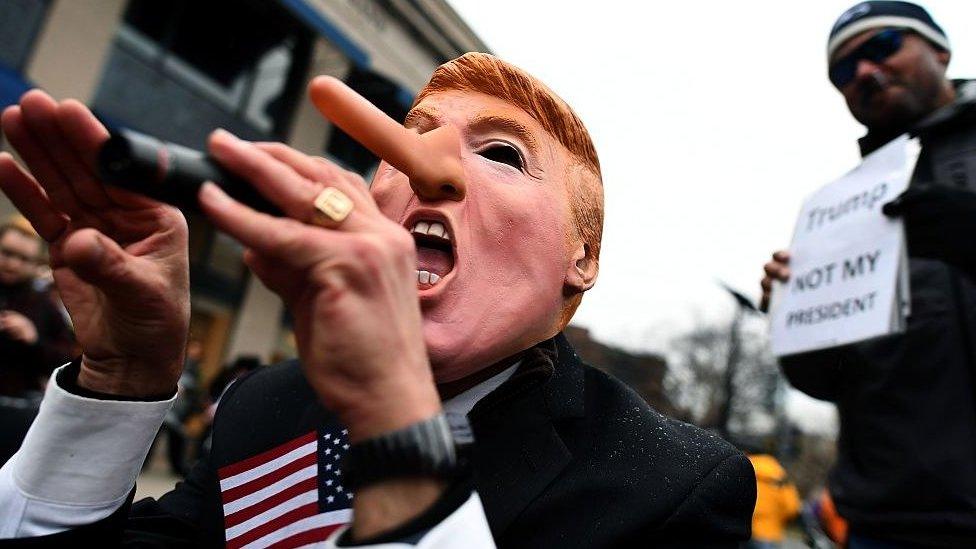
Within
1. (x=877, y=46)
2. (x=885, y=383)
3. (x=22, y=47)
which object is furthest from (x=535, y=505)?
(x=22, y=47)

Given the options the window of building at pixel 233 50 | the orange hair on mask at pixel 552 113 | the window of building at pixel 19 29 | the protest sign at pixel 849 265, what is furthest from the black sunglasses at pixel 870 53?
the window of building at pixel 233 50

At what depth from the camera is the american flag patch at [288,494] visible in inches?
55.9

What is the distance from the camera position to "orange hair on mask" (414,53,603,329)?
1634 millimetres

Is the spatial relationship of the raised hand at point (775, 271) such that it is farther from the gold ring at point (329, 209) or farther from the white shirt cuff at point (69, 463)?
the white shirt cuff at point (69, 463)

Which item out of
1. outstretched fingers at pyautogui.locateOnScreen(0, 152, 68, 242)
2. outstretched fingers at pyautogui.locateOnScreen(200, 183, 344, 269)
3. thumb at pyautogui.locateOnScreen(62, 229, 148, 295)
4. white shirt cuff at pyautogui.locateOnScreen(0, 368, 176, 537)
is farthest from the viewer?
white shirt cuff at pyautogui.locateOnScreen(0, 368, 176, 537)

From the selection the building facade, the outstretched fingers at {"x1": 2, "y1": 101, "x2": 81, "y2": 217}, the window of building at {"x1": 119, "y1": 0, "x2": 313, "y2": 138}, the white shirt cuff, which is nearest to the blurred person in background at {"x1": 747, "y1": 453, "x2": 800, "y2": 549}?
the white shirt cuff

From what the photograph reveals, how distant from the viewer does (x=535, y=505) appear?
132 centimetres

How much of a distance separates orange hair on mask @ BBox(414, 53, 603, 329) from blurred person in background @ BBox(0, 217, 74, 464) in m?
2.80

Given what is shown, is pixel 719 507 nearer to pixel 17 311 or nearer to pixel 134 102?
pixel 17 311

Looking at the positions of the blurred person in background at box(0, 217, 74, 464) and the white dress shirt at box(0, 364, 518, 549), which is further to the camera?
the blurred person in background at box(0, 217, 74, 464)

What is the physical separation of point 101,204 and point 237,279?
435 inches

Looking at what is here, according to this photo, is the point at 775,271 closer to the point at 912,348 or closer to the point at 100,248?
the point at 912,348

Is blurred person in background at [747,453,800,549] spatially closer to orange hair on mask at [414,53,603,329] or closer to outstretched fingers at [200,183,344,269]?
orange hair on mask at [414,53,603,329]

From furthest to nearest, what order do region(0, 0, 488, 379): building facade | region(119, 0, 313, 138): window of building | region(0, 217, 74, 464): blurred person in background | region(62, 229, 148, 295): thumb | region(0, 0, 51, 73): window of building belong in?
region(119, 0, 313, 138): window of building → region(0, 0, 488, 379): building facade → region(0, 0, 51, 73): window of building → region(0, 217, 74, 464): blurred person in background → region(62, 229, 148, 295): thumb
